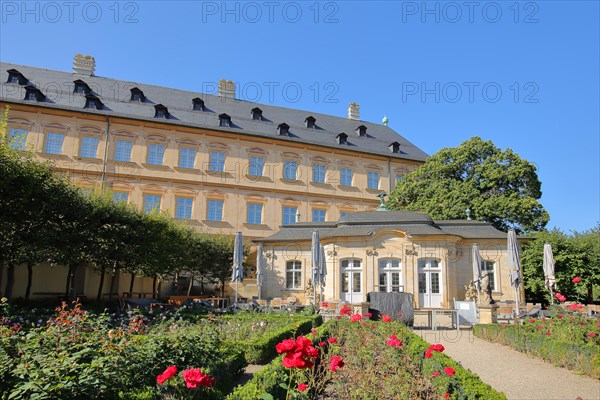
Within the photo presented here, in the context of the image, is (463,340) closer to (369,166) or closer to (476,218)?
(476,218)

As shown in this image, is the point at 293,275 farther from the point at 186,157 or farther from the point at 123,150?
the point at 123,150

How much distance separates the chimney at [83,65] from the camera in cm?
3612

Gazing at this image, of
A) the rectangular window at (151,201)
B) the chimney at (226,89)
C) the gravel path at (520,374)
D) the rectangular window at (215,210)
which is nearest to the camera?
the gravel path at (520,374)

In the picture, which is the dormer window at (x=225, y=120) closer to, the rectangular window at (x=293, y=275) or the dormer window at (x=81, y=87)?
the dormer window at (x=81, y=87)

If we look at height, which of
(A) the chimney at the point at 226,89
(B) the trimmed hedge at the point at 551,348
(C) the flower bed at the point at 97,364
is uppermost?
(A) the chimney at the point at 226,89

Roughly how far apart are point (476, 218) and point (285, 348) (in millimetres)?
28466

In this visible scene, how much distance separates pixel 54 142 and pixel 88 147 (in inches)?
87.7

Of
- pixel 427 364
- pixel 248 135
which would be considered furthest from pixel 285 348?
pixel 248 135

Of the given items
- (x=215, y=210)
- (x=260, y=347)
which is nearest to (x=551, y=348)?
(x=260, y=347)

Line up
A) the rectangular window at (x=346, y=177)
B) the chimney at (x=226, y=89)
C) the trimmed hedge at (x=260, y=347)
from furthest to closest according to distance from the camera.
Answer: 1. the chimney at (x=226, y=89)
2. the rectangular window at (x=346, y=177)
3. the trimmed hedge at (x=260, y=347)

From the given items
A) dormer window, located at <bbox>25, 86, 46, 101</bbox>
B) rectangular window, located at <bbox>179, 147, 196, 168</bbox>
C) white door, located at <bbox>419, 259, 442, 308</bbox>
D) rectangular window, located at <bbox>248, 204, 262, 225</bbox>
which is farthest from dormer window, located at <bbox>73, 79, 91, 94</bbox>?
white door, located at <bbox>419, 259, 442, 308</bbox>

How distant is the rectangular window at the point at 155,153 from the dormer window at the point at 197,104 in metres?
5.00

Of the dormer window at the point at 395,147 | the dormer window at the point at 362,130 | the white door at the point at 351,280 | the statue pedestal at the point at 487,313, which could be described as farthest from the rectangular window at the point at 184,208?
the statue pedestal at the point at 487,313

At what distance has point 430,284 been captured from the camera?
72.8ft
